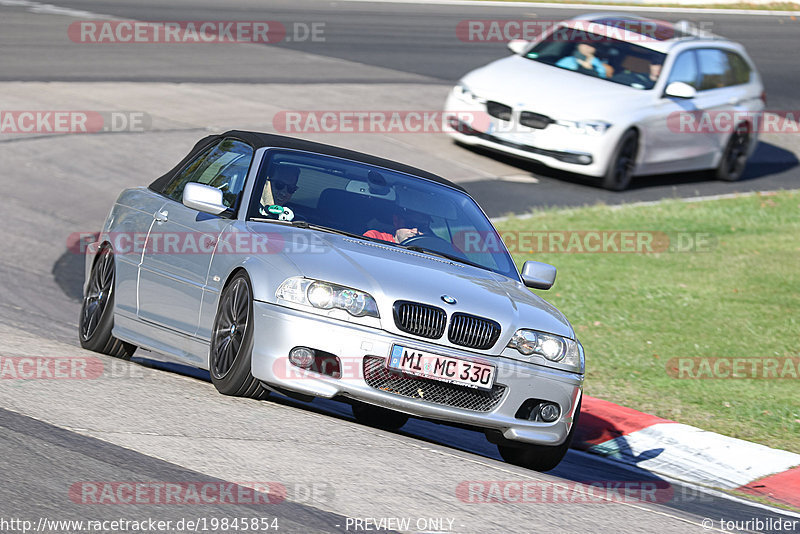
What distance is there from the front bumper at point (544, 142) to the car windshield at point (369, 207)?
8541mm

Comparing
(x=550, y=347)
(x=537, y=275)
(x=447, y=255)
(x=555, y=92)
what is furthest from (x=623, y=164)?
(x=550, y=347)

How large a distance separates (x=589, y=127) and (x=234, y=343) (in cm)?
1034

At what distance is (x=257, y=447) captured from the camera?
595 centimetres

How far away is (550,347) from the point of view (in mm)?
7086

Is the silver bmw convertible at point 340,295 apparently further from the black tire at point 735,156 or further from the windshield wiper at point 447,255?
the black tire at point 735,156

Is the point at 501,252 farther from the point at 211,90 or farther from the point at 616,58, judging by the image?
the point at 211,90

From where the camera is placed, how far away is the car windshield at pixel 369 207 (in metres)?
7.73

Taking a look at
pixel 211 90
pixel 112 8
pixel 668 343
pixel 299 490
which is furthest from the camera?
pixel 112 8

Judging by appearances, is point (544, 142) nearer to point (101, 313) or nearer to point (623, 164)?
point (623, 164)

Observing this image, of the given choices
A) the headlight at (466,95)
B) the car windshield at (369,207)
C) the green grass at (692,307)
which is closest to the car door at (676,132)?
the green grass at (692,307)

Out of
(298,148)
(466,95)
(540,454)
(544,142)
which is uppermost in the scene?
(298,148)

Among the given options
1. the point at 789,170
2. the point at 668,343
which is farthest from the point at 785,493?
the point at 789,170

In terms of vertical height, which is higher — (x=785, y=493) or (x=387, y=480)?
(x=387, y=480)

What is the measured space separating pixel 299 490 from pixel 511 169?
12599 mm
